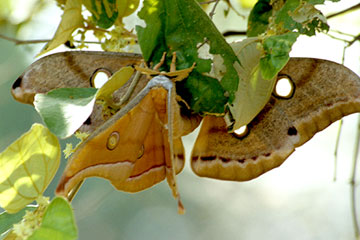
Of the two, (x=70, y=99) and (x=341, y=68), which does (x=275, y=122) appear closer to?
(x=341, y=68)

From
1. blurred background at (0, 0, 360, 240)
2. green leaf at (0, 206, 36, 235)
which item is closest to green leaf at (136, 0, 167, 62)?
green leaf at (0, 206, 36, 235)

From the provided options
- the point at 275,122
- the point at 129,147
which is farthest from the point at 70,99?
the point at 275,122

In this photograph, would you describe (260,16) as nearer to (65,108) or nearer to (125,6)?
(125,6)

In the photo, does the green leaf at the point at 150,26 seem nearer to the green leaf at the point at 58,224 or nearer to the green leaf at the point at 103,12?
the green leaf at the point at 103,12

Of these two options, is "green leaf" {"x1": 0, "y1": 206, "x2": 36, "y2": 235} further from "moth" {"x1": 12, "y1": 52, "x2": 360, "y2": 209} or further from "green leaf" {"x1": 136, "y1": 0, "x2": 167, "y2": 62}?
"green leaf" {"x1": 136, "y1": 0, "x2": 167, "y2": 62}

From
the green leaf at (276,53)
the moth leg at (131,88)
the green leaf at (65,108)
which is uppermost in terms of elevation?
the green leaf at (65,108)

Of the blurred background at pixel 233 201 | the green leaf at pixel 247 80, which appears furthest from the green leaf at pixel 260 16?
the blurred background at pixel 233 201
